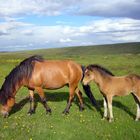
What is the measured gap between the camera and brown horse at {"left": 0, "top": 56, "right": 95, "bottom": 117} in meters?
13.5

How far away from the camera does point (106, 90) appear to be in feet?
39.7

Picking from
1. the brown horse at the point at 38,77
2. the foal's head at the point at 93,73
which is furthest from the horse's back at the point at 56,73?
the foal's head at the point at 93,73

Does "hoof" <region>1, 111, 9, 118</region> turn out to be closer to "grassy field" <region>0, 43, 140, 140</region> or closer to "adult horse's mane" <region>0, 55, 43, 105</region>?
"grassy field" <region>0, 43, 140, 140</region>

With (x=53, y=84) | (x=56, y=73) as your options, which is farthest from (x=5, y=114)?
(x=56, y=73)

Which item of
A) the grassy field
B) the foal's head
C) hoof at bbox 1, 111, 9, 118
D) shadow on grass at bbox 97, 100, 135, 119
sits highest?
the foal's head

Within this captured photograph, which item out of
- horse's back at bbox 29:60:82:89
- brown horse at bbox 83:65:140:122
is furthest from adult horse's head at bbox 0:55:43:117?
brown horse at bbox 83:65:140:122

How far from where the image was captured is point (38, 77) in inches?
544

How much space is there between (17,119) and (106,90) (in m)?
4.28

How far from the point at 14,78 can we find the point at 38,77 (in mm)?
1116

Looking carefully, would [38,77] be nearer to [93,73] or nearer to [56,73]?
[56,73]

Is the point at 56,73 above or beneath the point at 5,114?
above

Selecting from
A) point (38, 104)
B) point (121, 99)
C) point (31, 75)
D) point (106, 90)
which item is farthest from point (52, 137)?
point (121, 99)

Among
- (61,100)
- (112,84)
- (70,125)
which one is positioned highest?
(112,84)

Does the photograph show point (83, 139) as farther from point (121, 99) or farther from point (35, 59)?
point (121, 99)
